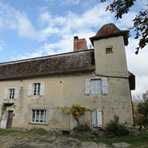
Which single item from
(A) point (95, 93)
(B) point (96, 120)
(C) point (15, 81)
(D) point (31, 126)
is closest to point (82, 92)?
(A) point (95, 93)

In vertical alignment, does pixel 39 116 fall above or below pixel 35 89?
below

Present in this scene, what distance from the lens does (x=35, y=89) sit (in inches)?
790

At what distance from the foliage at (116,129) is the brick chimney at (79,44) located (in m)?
10.3

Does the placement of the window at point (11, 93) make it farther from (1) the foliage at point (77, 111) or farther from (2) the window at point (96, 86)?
(2) the window at point (96, 86)

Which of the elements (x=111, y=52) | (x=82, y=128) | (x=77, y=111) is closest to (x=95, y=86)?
(x=77, y=111)

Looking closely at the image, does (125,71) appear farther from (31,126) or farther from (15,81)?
(15,81)

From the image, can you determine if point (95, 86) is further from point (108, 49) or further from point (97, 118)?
point (108, 49)

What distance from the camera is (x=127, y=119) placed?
15.9 metres

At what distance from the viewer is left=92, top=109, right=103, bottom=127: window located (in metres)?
16.4

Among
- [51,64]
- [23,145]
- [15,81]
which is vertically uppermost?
[51,64]

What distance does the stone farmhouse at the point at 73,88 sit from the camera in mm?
16797

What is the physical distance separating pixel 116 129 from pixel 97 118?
6.38 ft

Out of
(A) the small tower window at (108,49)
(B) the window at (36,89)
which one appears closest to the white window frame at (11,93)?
(B) the window at (36,89)

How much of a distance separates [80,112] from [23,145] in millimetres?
6838
